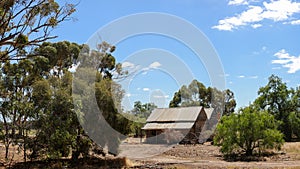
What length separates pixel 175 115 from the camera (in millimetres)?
42375

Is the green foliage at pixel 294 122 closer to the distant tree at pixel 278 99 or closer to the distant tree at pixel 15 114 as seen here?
the distant tree at pixel 278 99

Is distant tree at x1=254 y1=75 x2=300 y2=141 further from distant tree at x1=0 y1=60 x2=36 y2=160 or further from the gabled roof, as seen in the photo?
distant tree at x1=0 y1=60 x2=36 y2=160

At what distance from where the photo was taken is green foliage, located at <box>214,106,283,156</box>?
898 inches

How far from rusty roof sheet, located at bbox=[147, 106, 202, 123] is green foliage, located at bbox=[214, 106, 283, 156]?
1618 cm

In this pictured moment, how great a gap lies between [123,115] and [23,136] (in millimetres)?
5701

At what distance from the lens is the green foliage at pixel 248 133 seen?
74.8 ft

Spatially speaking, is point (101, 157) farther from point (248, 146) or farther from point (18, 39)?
point (248, 146)

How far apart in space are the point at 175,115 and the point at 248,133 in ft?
65.1

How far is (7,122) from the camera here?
14797mm

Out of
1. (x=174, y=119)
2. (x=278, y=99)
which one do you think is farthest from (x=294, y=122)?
(x=174, y=119)

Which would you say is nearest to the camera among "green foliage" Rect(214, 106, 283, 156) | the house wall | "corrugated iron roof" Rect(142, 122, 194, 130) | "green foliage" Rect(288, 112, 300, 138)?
"green foliage" Rect(214, 106, 283, 156)

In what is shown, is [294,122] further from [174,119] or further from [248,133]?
[248,133]

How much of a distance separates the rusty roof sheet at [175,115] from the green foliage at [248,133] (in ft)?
53.1

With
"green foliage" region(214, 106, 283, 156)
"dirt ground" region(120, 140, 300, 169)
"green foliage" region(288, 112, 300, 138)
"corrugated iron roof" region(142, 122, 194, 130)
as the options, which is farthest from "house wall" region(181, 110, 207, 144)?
"green foliage" region(214, 106, 283, 156)
